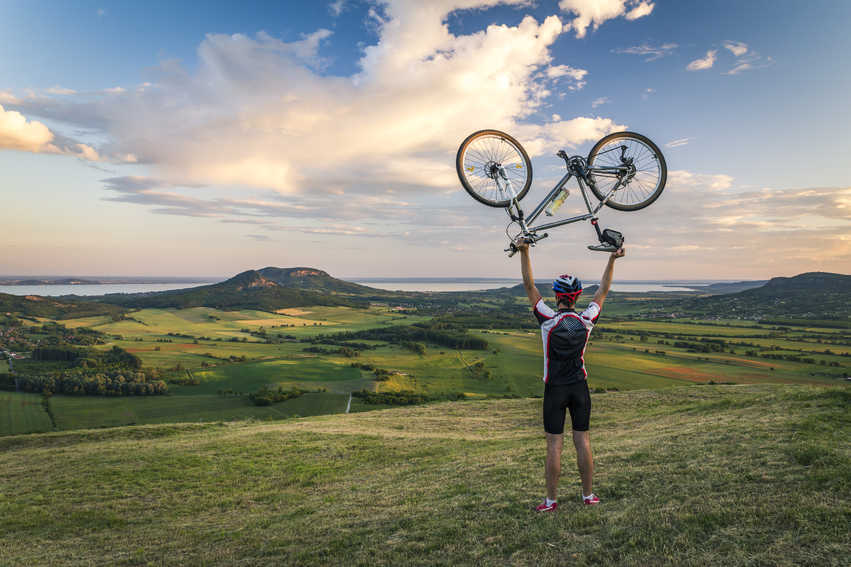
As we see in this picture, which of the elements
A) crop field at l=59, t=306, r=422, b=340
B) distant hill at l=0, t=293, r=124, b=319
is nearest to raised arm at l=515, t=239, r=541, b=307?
crop field at l=59, t=306, r=422, b=340

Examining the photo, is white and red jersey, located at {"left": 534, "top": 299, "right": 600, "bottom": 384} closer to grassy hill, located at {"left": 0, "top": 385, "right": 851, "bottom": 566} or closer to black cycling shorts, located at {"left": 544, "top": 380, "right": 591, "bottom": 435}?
black cycling shorts, located at {"left": 544, "top": 380, "right": 591, "bottom": 435}

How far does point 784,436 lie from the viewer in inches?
419

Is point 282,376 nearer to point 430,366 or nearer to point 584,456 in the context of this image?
point 430,366

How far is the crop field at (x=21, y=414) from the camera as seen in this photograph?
A: 180 ft

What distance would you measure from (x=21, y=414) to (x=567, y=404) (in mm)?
87676

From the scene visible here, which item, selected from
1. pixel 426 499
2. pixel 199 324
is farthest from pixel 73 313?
pixel 426 499

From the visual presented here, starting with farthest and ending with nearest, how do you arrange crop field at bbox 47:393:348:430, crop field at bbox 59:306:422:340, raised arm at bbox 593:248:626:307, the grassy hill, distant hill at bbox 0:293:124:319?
distant hill at bbox 0:293:124:319 < crop field at bbox 59:306:422:340 < crop field at bbox 47:393:348:430 < raised arm at bbox 593:248:626:307 < the grassy hill

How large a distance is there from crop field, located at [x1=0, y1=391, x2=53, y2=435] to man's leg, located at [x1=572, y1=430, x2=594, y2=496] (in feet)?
244

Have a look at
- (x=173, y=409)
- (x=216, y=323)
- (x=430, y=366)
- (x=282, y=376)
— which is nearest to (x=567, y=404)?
(x=173, y=409)

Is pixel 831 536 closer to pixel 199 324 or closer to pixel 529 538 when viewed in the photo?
pixel 529 538

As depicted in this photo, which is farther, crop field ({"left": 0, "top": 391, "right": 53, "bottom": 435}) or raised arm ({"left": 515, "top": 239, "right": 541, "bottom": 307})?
crop field ({"left": 0, "top": 391, "right": 53, "bottom": 435})

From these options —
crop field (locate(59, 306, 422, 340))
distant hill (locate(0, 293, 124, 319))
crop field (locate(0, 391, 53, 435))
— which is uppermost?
distant hill (locate(0, 293, 124, 319))

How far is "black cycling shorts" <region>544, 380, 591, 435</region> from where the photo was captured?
6703mm

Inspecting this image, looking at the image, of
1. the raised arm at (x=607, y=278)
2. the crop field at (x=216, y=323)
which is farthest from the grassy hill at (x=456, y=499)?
the crop field at (x=216, y=323)
